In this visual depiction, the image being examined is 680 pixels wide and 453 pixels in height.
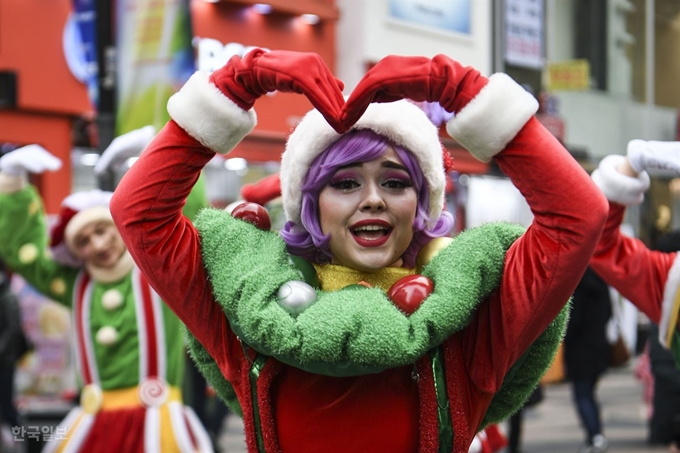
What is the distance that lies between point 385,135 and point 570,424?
805 cm

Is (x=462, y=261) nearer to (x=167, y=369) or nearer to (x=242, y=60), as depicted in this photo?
(x=242, y=60)

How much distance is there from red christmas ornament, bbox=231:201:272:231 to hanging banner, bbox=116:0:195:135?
2.79 metres

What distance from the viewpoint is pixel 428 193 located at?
2564 millimetres

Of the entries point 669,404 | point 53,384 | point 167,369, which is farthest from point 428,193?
point 53,384

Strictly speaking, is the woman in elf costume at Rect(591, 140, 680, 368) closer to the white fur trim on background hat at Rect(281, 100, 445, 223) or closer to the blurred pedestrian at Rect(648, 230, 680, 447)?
the blurred pedestrian at Rect(648, 230, 680, 447)

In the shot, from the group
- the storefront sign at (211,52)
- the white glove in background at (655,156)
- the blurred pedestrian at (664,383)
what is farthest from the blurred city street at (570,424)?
the white glove in background at (655,156)

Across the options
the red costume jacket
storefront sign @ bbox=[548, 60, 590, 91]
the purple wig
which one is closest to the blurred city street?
storefront sign @ bbox=[548, 60, 590, 91]

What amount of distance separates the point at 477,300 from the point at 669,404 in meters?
3.98

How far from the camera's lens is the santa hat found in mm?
5091

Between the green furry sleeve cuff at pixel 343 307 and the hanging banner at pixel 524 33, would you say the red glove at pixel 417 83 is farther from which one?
the hanging banner at pixel 524 33

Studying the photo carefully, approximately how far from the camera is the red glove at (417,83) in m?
2.18

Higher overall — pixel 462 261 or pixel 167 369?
pixel 462 261

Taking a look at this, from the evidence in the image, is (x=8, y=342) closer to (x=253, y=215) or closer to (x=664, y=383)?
(x=664, y=383)

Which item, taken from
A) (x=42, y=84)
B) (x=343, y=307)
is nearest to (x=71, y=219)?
(x=343, y=307)
